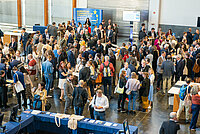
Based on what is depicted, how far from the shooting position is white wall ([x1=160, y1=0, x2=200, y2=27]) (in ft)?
67.5

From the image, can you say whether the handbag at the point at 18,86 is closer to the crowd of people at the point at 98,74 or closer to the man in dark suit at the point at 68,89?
the crowd of people at the point at 98,74

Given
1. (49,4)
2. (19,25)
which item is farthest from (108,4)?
(19,25)

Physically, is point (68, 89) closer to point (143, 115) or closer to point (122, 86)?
point (122, 86)

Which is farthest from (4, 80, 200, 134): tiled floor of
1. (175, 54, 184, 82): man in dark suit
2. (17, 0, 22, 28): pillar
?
(17, 0, 22, 28): pillar

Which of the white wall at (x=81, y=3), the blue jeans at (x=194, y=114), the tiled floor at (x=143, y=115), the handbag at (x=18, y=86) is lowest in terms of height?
the tiled floor at (x=143, y=115)

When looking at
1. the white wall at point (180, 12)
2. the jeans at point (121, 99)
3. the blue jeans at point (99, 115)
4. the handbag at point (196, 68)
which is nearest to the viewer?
the blue jeans at point (99, 115)

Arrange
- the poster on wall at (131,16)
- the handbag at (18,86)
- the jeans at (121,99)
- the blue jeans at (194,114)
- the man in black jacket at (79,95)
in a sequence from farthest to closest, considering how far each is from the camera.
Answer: the poster on wall at (131,16) < the jeans at (121,99) < the handbag at (18,86) < the blue jeans at (194,114) < the man in black jacket at (79,95)

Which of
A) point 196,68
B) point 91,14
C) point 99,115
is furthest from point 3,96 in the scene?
point 91,14

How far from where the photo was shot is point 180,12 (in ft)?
68.9

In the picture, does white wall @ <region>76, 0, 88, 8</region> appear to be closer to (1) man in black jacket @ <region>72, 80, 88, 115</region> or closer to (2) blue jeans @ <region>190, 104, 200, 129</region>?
(1) man in black jacket @ <region>72, 80, 88, 115</region>

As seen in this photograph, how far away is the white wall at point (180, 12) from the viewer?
2058 centimetres

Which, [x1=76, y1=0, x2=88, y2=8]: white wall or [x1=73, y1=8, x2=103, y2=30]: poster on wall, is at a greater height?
[x1=76, y1=0, x2=88, y2=8]: white wall

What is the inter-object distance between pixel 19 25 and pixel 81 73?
52.5ft

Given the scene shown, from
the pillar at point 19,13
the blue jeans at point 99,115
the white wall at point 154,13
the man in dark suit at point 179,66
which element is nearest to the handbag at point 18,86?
the blue jeans at point 99,115
